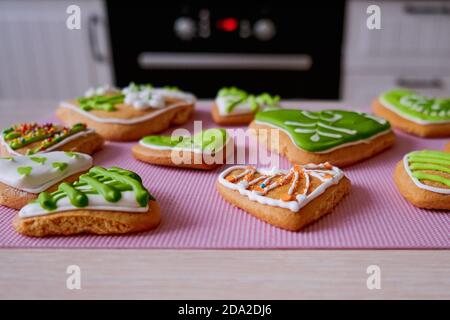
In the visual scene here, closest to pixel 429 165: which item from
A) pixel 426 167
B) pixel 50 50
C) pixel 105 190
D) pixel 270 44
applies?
pixel 426 167

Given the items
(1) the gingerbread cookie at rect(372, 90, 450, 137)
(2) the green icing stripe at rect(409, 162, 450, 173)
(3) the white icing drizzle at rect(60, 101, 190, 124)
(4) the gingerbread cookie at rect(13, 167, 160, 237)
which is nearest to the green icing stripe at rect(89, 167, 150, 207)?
(4) the gingerbread cookie at rect(13, 167, 160, 237)

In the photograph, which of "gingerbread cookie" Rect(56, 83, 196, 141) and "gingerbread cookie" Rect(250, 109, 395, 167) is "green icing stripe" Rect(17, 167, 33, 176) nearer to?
"gingerbread cookie" Rect(56, 83, 196, 141)

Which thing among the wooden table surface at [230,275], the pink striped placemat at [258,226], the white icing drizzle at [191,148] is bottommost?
the wooden table surface at [230,275]

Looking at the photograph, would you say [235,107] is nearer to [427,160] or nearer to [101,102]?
[101,102]

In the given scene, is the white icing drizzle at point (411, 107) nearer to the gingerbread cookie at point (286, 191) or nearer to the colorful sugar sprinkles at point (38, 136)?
the gingerbread cookie at point (286, 191)

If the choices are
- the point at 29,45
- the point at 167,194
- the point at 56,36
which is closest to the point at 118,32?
the point at 56,36

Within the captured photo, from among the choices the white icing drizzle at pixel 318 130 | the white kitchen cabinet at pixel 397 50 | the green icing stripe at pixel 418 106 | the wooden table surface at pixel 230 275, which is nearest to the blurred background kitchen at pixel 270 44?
the white kitchen cabinet at pixel 397 50
